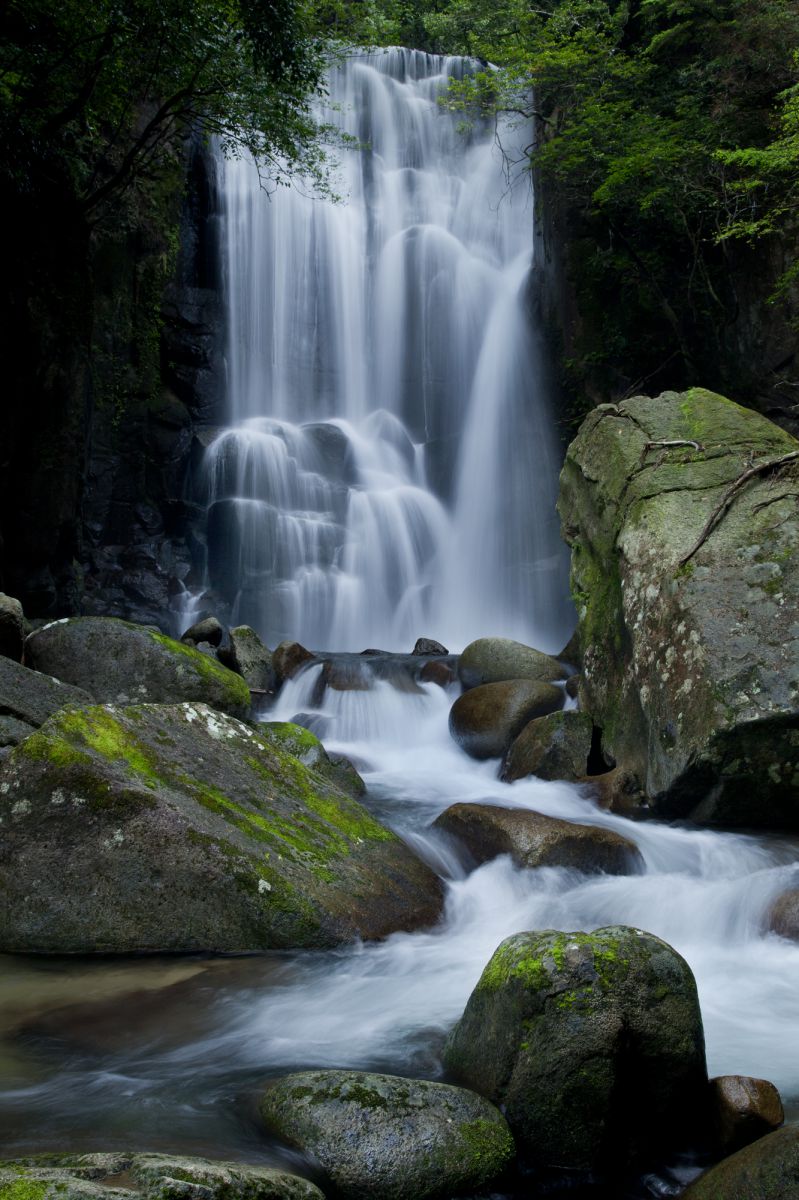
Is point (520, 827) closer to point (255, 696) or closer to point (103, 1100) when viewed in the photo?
point (103, 1100)

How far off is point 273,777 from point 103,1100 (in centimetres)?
253

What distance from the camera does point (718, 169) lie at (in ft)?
50.0

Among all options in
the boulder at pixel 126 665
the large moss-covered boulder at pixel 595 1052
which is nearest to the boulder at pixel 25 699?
the boulder at pixel 126 665

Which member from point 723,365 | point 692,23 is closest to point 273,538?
point 723,365

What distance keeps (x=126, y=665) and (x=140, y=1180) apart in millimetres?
5739

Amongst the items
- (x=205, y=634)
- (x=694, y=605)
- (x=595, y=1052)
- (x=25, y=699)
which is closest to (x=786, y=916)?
(x=694, y=605)

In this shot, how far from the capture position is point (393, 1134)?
272 cm

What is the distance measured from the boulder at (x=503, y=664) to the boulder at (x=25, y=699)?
18.6ft

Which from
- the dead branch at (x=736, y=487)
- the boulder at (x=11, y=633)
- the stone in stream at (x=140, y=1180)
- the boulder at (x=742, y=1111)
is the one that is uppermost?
the dead branch at (x=736, y=487)

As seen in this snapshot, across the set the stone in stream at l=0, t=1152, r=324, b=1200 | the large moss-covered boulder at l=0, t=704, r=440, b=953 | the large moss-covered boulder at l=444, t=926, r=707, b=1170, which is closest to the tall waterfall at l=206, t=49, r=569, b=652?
the large moss-covered boulder at l=0, t=704, r=440, b=953

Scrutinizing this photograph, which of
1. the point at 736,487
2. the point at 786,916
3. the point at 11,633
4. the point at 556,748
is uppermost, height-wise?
the point at 736,487

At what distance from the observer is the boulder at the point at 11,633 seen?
7.15 m

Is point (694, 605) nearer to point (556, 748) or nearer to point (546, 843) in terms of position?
point (556, 748)

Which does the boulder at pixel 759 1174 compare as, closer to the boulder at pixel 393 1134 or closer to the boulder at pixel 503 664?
the boulder at pixel 393 1134
